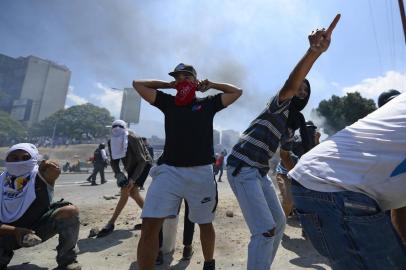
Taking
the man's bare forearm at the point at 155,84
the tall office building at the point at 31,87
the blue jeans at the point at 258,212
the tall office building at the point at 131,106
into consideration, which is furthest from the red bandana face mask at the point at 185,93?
the tall office building at the point at 31,87

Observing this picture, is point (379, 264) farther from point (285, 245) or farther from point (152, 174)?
point (285, 245)

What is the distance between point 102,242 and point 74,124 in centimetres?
7865

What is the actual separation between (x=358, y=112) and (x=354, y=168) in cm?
3760

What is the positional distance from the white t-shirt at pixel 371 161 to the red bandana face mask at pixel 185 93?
1.77 metres

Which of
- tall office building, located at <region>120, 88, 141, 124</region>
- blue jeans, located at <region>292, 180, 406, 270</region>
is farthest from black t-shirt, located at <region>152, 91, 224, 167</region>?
tall office building, located at <region>120, 88, 141, 124</region>

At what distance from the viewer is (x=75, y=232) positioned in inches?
128

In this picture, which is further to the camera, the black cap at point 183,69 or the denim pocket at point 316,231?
the black cap at point 183,69

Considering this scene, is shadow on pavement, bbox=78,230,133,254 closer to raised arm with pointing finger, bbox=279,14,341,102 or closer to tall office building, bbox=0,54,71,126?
raised arm with pointing finger, bbox=279,14,341,102

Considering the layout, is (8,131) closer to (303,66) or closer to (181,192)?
(181,192)

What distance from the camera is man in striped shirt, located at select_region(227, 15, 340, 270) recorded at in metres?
2.33

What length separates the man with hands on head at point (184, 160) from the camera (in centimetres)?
276

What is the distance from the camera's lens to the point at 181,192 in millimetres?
2877

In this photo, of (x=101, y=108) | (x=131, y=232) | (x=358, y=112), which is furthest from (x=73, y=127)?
(x=131, y=232)

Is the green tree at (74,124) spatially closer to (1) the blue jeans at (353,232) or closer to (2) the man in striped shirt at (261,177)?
(2) the man in striped shirt at (261,177)
